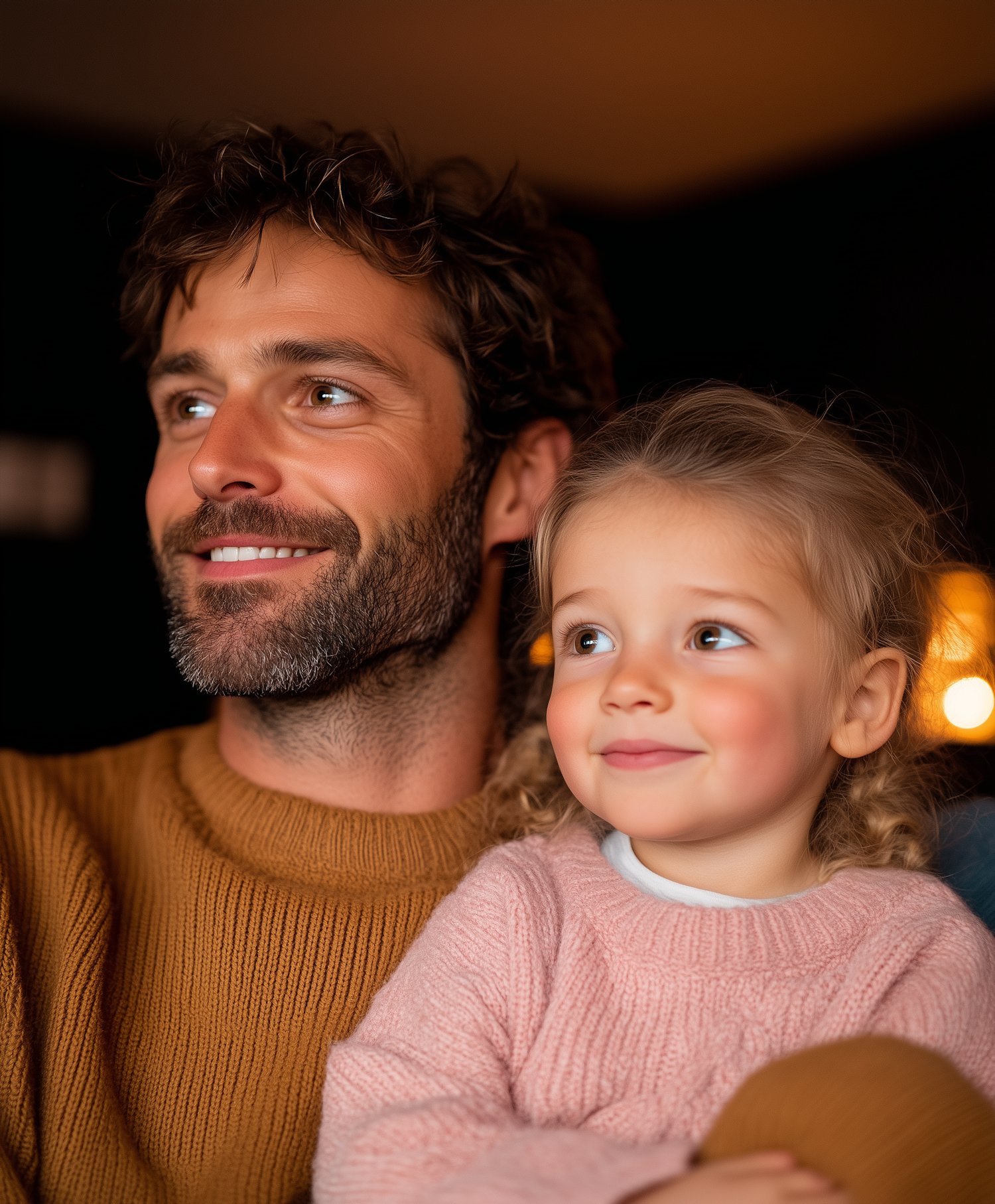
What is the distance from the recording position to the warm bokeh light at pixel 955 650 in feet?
4.63

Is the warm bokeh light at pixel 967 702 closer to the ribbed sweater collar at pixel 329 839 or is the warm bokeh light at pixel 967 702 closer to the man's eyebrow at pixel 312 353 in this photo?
the ribbed sweater collar at pixel 329 839

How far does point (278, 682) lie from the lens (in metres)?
1.56

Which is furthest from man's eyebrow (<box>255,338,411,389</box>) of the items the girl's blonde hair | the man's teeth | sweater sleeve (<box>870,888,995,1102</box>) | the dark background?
the dark background

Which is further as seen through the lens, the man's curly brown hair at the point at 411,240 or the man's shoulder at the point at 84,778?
the man's curly brown hair at the point at 411,240

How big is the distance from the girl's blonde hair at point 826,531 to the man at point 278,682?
0.90 feet

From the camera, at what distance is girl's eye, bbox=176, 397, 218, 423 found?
1724 millimetres

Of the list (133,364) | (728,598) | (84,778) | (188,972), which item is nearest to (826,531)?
(728,598)

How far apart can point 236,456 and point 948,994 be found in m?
1.07

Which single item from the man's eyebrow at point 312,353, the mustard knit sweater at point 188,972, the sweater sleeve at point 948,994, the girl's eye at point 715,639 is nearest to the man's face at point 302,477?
the man's eyebrow at point 312,353

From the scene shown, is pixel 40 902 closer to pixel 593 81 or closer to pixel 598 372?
pixel 598 372

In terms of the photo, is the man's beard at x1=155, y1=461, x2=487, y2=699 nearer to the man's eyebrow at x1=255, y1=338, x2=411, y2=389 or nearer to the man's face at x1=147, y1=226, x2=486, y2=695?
the man's face at x1=147, y1=226, x2=486, y2=695

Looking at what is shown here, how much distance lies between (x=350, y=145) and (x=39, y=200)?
268cm

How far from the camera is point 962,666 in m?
1.48

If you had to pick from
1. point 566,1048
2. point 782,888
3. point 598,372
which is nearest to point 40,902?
point 566,1048
